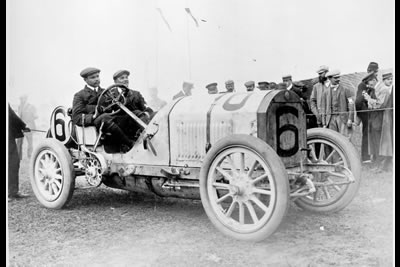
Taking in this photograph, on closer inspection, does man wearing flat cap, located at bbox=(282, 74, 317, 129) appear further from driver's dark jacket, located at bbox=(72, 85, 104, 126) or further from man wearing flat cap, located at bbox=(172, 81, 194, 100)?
driver's dark jacket, located at bbox=(72, 85, 104, 126)

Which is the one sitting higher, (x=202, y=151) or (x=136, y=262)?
(x=202, y=151)

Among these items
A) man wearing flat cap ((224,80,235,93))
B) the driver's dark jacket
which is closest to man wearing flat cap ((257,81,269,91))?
man wearing flat cap ((224,80,235,93))

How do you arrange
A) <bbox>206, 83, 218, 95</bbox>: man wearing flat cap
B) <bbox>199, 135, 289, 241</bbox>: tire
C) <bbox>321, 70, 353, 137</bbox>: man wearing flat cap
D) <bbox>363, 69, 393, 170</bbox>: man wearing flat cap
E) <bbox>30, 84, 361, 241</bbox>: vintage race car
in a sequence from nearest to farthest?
<bbox>199, 135, 289, 241</bbox>: tire → <bbox>30, 84, 361, 241</bbox>: vintage race car → <bbox>363, 69, 393, 170</bbox>: man wearing flat cap → <bbox>206, 83, 218, 95</bbox>: man wearing flat cap → <bbox>321, 70, 353, 137</bbox>: man wearing flat cap

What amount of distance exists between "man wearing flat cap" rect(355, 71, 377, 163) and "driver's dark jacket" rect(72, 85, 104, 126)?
1.57 m

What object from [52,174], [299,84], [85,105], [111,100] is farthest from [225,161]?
[52,174]

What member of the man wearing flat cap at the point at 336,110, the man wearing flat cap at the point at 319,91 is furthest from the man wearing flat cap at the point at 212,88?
the man wearing flat cap at the point at 336,110

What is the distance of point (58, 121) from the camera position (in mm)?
3311

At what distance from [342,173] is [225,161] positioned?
694 millimetres

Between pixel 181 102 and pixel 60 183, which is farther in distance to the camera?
pixel 60 183

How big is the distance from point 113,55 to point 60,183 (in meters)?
1.05

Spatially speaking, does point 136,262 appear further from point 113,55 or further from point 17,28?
point 17,28

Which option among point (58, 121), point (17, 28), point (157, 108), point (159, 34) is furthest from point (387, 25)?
point (58, 121)

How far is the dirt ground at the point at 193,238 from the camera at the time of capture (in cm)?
228

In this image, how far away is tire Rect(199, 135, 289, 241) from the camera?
2223 millimetres
